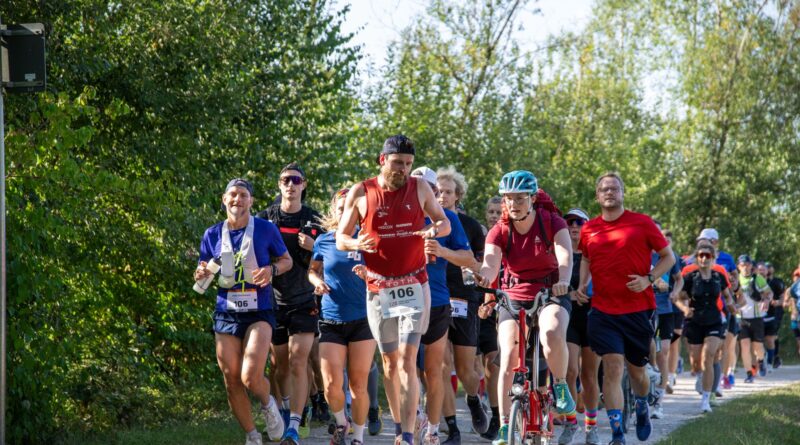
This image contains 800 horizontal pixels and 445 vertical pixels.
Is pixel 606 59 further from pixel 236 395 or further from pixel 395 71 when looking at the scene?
pixel 236 395

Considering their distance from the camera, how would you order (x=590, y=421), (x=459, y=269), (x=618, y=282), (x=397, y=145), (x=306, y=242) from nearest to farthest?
(x=397, y=145) < (x=618, y=282) < (x=306, y=242) < (x=590, y=421) < (x=459, y=269)

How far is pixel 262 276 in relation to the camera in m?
9.31

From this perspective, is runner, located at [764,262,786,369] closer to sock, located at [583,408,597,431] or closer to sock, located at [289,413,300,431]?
sock, located at [583,408,597,431]

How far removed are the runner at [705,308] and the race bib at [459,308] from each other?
498 cm

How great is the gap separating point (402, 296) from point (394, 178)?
816 millimetres

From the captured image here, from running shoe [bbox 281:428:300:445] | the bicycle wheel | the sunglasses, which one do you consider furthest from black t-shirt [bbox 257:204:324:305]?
the bicycle wheel

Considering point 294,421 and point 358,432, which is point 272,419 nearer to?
point 294,421

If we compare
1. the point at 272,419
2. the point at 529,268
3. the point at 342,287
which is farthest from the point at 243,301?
the point at 529,268

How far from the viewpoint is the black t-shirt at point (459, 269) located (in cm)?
1089

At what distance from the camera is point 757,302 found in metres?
23.2

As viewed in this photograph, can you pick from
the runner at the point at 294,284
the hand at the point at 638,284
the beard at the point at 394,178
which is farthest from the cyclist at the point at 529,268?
the runner at the point at 294,284

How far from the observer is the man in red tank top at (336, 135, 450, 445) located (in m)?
8.48

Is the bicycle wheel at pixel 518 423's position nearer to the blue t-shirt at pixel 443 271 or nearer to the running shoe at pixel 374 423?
the blue t-shirt at pixel 443 271

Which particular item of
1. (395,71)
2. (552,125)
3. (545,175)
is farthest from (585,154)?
(395,71)
